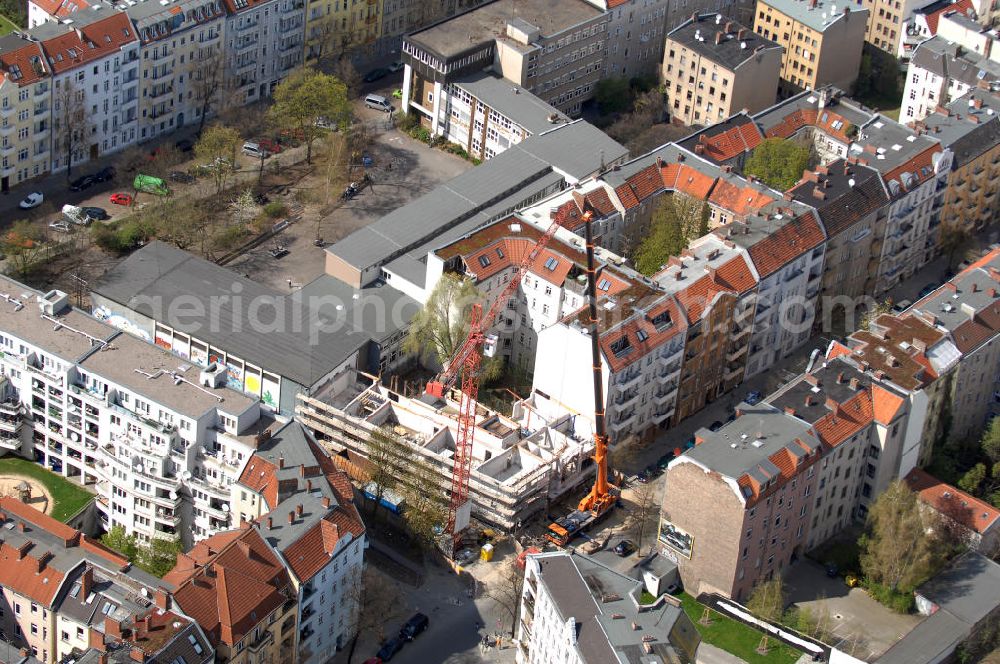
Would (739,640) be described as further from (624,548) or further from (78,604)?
(78,604)

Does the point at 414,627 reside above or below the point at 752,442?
below

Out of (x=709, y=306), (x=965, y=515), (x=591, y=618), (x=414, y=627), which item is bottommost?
(x=414, y=627)

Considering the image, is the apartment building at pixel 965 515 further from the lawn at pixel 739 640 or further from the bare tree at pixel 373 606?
the bare tree at pixel 373 606

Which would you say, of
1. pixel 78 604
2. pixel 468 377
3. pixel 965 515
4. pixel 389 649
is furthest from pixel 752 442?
pixel 78 604

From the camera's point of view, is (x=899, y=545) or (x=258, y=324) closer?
(x=899, y=545)

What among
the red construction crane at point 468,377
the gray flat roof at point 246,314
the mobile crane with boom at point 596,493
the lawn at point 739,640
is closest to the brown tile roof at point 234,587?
the red construction crane at point 468,377

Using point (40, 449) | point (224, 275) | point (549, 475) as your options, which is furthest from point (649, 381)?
point (40, 449)
